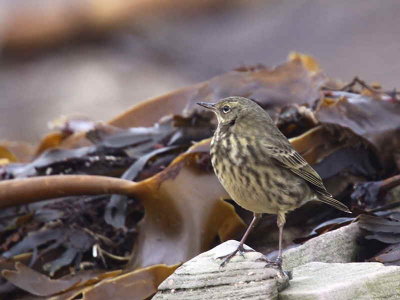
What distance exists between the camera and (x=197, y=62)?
8172 mm

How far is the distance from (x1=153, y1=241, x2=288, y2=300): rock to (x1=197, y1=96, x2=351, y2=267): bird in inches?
14.2

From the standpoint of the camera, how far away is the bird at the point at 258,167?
12.7 feet

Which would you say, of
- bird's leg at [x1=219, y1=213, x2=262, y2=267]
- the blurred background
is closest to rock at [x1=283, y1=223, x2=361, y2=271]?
bird's leg at [x1=219, y1=213, x2=262, y2=267]

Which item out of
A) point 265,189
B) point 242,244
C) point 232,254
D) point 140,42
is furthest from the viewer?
point 140,42

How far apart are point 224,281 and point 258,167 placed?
2.08 ft

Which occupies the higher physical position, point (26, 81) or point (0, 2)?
point (0, 2)

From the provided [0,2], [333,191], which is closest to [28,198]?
[333,191]

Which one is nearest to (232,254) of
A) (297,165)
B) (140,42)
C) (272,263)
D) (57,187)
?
(272,263)

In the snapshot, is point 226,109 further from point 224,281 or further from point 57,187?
point 224,281

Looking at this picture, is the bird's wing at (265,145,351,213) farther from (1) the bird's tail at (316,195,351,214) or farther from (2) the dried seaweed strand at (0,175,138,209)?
(2) the dried seaweed strand at (0,175,138,209)

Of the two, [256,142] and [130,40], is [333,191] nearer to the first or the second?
[256,142]

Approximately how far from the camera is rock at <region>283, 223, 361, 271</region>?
12.4ft

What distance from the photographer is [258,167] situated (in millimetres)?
3910

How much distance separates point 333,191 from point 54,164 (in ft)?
4.02
